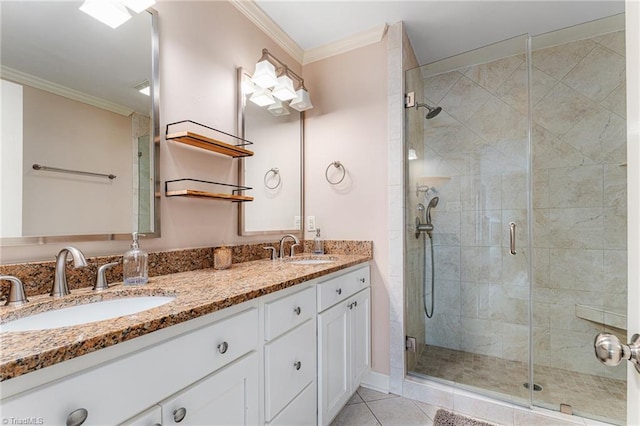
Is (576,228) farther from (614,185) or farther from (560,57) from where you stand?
(560,57)

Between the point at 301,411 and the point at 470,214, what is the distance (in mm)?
1844

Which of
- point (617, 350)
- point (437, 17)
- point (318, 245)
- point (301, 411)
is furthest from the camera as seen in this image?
point (318, 245)

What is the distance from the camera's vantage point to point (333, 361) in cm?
153

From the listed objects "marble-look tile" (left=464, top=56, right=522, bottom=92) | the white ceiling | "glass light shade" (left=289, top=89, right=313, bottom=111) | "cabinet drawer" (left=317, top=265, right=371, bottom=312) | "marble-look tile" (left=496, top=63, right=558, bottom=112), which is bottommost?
"cabinet drawer" (left=317, top=265, right=371, bottom=312)

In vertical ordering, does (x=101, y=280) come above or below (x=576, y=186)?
below

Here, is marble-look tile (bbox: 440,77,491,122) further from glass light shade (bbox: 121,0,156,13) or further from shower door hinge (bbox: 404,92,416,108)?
glass light shade (bbox: 121,0,156,13)

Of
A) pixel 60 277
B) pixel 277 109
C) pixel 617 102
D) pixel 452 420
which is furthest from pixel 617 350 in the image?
pixel 617 102

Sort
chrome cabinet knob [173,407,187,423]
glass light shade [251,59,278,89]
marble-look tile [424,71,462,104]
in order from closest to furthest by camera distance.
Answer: chrome cabinet knob [173,407,187,423] < glass light shade [251,59,278,89] < marble-look tile [424,71,462,104]

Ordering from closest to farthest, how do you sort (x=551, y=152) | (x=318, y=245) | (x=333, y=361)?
(x=333, y=361), (x=318, y=245), (x=551, y=152)

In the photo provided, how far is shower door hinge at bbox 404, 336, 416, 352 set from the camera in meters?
2.03

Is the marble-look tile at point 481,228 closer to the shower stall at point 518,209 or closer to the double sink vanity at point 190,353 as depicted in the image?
the shower stall at point 518,209

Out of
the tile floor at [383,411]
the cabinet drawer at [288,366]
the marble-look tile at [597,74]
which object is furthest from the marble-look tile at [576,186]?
the cabinet drawer at [288,366]

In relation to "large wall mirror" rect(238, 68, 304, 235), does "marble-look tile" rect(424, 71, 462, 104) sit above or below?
above

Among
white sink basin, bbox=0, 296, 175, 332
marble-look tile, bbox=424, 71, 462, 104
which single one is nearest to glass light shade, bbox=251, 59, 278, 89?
marble-look tile, bbox=424, 71, 462, 104
